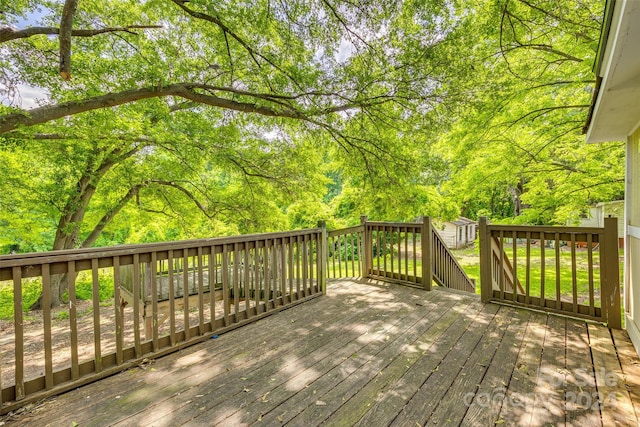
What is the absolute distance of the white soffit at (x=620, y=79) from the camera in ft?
4.48

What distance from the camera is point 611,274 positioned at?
3143 millimetres

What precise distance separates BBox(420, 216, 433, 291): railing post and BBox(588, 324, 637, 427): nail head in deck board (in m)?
2.01

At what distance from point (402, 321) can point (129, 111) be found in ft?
19.7

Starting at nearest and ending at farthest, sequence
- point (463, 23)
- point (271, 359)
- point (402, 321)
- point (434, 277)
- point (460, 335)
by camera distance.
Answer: point (271, 359), point (460, 335), point (402, 321), point (463, 23), point (434, 277)

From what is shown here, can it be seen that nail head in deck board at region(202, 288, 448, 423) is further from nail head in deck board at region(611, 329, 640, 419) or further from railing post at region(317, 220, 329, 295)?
nail head in deck board at region(611, 329, 640, 419)

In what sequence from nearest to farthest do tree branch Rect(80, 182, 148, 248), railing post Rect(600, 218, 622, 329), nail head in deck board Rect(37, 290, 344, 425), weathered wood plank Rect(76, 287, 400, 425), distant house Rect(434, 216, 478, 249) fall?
weathered wood plank Rect(76, 287, 400, 425)
nail head in deck board Rect(37, 290, 344, 425)
railing post Rect(600, 218, 622, 329)
tree branch Rect(80, 182, 148, 248)
distant house Rect(434, 216, 478, 249)

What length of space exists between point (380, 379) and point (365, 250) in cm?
341

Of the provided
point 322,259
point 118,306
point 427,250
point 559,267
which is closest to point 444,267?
point 427,250

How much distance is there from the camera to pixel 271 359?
255 centimetres

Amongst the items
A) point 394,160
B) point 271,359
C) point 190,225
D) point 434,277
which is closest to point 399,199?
point 394,160

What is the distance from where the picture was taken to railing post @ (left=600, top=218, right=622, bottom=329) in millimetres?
3100

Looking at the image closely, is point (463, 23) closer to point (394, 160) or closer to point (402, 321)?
point (394, 160)

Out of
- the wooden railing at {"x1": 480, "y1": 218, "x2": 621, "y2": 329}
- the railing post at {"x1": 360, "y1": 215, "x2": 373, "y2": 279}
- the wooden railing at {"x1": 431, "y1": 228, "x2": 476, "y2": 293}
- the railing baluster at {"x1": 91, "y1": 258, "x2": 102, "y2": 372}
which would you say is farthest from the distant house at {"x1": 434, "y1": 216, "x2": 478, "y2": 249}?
the railing baluster at {"x1": 91, "y1": 258, "x2": 102, "y2": 372}

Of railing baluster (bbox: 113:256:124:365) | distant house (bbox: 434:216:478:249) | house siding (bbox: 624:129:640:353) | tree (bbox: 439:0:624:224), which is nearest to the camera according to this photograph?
railing baluster (bbox: 113:256:124:365)
